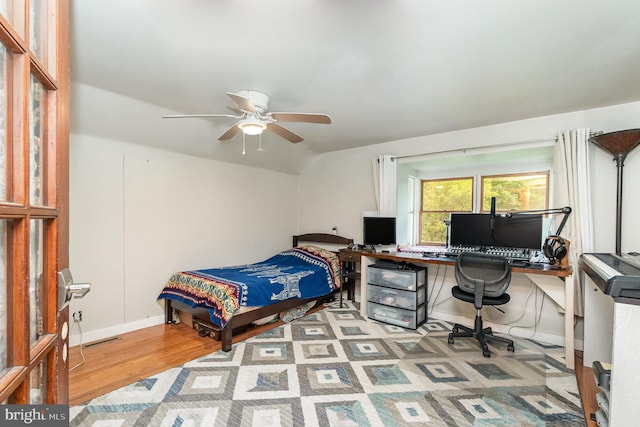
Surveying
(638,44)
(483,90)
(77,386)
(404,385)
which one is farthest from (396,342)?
(638,44)

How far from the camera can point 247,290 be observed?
9.82 feet

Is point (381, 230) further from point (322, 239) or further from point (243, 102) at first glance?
point (243, 102)

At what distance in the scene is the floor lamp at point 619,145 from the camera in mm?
2475

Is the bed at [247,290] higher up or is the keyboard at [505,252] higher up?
the keyboard at [505,252]

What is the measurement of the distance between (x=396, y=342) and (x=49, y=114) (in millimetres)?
3053

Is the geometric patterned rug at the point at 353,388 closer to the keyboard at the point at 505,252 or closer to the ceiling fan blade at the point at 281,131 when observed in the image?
the keyboard at the point at 505,252

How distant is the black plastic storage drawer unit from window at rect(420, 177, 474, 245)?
0.85 meters

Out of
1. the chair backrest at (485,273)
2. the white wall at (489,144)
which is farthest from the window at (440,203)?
the chair backrest at (485,273)

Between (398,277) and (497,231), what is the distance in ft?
3.85

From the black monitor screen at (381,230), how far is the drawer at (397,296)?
1.98ft

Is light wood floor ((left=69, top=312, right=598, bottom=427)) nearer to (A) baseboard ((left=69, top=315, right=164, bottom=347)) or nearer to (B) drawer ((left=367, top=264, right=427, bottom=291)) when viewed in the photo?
(A) baseboard ((left=69, top=315, right=164, bottom=347))

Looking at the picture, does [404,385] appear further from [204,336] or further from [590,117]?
[590,117]

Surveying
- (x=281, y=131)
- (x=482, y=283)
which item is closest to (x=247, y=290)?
(x=281, y=131)

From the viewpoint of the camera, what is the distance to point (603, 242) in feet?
9.18
